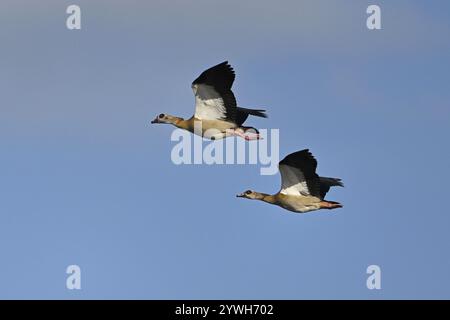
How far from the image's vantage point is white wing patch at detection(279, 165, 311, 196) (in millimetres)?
60156

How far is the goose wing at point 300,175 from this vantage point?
A: 195 feet

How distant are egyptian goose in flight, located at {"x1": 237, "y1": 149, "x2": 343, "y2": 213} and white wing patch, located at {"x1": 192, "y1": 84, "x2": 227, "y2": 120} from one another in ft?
8.85

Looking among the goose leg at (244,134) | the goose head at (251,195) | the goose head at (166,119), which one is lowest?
the goose head at (251,195)

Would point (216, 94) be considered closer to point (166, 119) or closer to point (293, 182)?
point (166, 119)

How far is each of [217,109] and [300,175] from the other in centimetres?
332

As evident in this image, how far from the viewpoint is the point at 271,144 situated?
6162 centimetres

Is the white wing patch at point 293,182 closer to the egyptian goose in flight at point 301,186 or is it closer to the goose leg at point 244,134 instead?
the egyptian goose in flight at point 301,186

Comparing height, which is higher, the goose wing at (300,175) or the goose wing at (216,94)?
the goose wing at (216,94)

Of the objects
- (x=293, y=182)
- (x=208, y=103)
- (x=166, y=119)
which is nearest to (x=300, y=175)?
(x=293, y=182)

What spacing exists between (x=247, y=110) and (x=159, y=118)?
8.93 ft

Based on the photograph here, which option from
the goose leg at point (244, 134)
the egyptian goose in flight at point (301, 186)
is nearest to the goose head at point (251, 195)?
the egyptian goose in flight at point (301, 186)

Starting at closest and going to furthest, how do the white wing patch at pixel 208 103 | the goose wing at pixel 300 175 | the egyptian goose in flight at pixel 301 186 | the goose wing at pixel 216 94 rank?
the goose wing at pixel 300 175 → the egyptian goose in flight at pixel 301 186 → the goose wing at pixel 216 94 → the white wing patch at pixel 208 103
